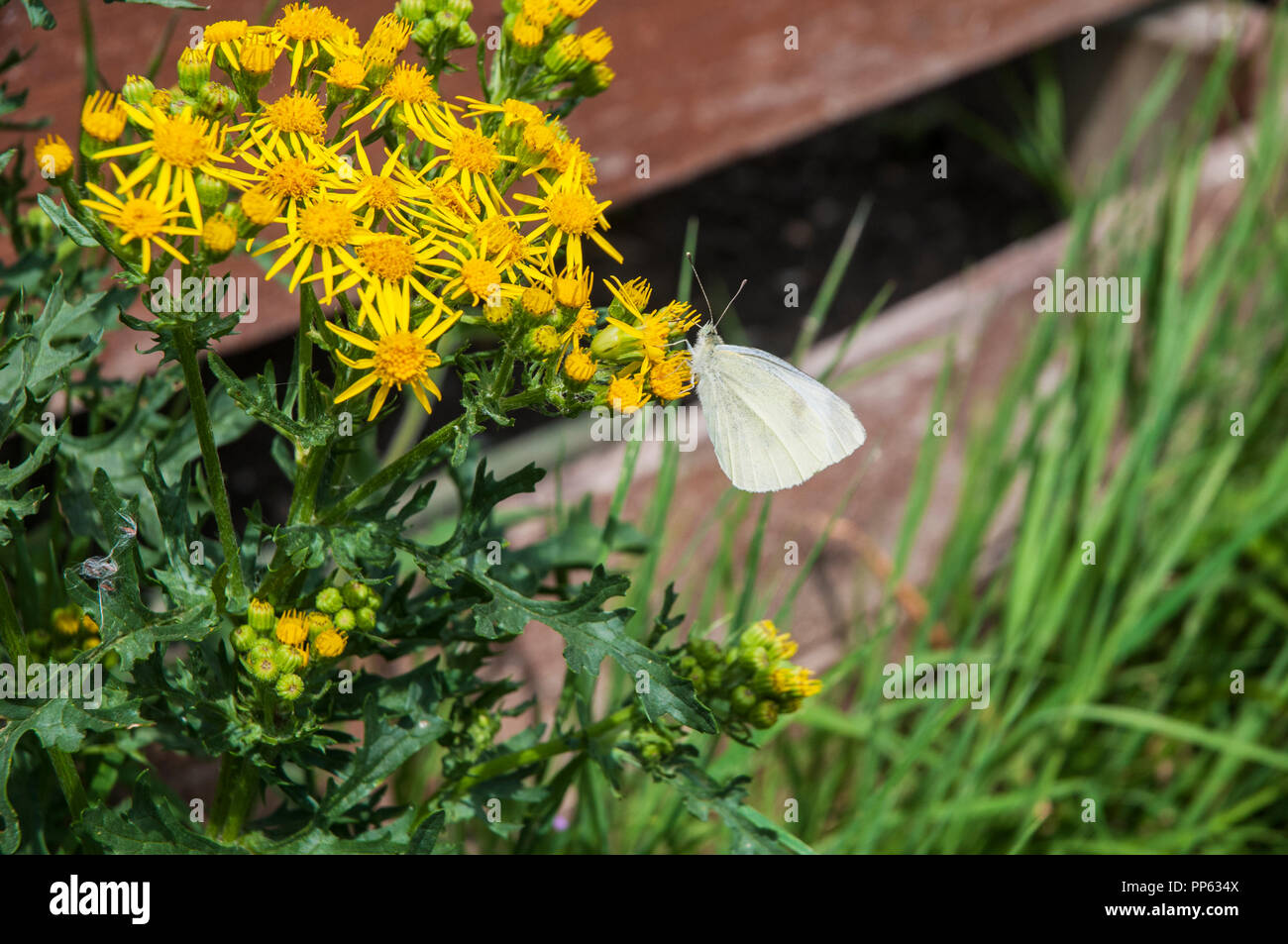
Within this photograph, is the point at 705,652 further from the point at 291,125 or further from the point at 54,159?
the point at 54,159

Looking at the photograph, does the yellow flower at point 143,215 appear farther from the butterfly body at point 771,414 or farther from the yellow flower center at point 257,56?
the butterfly body at point 771,414

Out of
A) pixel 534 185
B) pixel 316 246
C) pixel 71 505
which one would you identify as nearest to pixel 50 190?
pixel 71 505

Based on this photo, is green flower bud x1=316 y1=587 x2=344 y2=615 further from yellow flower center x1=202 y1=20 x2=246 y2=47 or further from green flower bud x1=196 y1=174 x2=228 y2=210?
yellow flower center x1=202 y1=20 x2=246 y2=47

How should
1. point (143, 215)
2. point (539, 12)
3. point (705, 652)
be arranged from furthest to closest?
point (705, 652), point (539, 12), point (143, 215)
